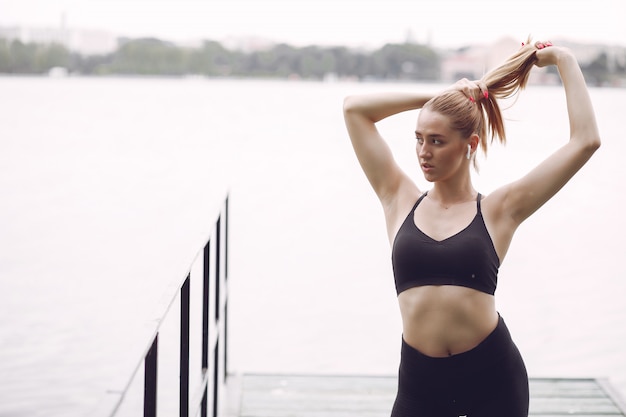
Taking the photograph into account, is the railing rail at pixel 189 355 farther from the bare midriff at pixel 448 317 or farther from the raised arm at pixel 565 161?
the raised arm at pixel 565 161

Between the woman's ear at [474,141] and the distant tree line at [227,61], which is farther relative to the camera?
the distant tree line at [227,61]

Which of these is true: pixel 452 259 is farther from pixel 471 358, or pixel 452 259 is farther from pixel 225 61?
pixel 225 61

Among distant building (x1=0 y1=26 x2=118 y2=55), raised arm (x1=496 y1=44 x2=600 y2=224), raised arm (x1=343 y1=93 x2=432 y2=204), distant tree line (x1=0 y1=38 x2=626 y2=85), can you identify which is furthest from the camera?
distant building (x1=0 y1=26 x2=118 y2=55)

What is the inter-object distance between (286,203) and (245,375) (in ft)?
42.3

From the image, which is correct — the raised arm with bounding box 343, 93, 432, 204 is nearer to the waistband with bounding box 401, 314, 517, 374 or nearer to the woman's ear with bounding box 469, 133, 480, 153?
the woman's ear with bounding box 469, 133, 480, 153

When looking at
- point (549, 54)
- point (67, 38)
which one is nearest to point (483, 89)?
point (549, 54)

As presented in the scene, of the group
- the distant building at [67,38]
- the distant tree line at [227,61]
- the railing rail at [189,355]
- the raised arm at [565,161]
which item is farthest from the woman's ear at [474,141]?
the distant building at [67,38]

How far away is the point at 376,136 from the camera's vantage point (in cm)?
204

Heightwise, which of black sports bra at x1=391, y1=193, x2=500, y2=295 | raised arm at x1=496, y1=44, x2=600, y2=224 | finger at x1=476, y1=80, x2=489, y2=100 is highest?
finger at x1=476, y1=80, x2=489, y2=100

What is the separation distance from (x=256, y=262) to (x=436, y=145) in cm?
903

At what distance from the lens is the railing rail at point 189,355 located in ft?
4.93

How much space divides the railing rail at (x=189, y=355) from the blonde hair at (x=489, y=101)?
→ 72 centimetres

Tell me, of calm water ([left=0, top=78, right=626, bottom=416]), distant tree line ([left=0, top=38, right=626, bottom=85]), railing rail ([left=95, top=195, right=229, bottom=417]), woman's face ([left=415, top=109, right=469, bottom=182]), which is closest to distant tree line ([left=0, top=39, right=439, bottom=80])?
distant tree line ([left=0, top=38, right=626, bottom=85])

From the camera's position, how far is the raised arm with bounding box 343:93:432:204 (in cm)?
201
